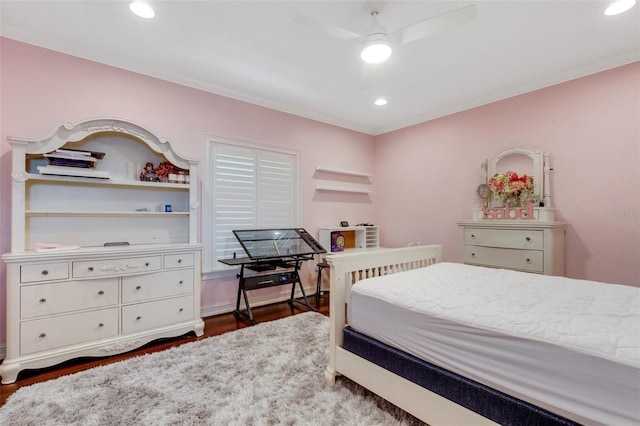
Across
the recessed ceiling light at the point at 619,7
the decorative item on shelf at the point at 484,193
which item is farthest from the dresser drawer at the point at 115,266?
the recessed ceiling light at the point at 619,7

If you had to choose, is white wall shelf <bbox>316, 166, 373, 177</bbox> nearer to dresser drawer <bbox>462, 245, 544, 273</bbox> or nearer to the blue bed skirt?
dresser drawer <bbox>462, 245, 544, 273</bbox>

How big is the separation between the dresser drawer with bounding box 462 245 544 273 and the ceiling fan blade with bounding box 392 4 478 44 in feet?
7.43

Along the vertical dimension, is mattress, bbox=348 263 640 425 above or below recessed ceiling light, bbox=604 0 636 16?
below

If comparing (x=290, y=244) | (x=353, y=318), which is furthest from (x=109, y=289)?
(x=353, y=318)

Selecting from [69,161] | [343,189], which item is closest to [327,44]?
[343,189]

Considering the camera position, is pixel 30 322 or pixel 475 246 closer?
pixel 30 322

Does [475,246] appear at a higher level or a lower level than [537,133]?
lower

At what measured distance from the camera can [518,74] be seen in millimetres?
3031

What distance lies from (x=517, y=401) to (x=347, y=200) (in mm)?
3706

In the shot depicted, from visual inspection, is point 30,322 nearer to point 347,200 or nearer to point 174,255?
point 174,255

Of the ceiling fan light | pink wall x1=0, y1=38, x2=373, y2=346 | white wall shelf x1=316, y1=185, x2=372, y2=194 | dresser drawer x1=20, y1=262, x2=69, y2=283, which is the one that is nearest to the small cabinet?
pink wall x1=0, y1=38, x2=373, y2=346

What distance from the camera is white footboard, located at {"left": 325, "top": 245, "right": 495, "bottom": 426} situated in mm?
1406

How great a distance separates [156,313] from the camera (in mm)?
2658

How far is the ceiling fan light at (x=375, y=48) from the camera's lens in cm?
195
